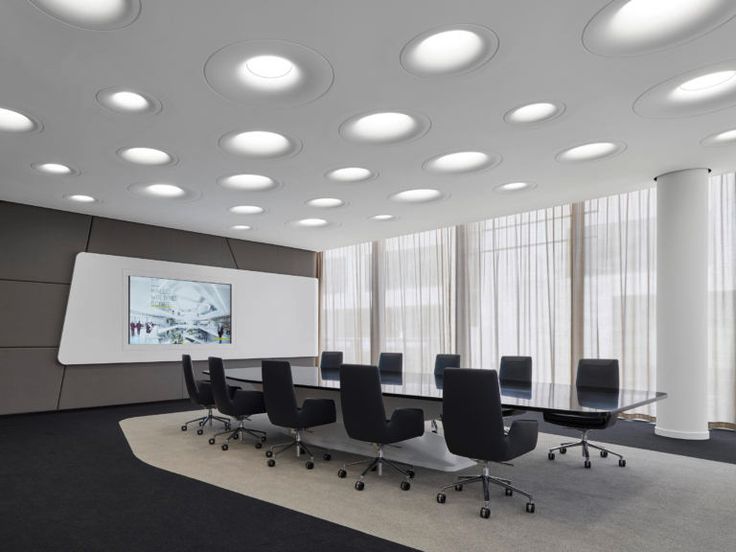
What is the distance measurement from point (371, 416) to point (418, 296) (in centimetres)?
644

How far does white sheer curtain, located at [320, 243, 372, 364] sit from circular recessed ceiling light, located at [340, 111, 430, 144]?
21.2 ft

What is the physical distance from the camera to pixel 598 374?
5.29 m

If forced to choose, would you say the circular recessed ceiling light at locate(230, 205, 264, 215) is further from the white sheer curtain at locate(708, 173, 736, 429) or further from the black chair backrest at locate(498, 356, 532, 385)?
the white sheer curtain at locate(708, 173, 736, 429)

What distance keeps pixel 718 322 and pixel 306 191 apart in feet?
18.8

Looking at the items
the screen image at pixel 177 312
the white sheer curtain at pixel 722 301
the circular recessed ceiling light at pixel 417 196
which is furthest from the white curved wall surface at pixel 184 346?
the white sheer curtain at pixel 722 301

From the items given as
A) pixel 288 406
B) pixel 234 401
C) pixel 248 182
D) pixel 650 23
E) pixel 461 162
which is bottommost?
pixel 234 401

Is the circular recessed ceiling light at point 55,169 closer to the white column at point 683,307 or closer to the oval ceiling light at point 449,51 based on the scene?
the oval ceiling light at point 449,51

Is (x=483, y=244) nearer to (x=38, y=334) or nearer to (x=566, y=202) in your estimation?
(x=566, y=202)

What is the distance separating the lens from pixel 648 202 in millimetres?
7367

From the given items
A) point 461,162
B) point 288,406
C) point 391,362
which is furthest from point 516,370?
point 288,406

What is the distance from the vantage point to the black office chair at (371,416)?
4.09m

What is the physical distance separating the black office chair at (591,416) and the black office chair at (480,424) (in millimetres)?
845

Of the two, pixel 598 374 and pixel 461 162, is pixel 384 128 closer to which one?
pixel 461 162

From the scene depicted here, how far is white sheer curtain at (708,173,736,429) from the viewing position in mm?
6562
